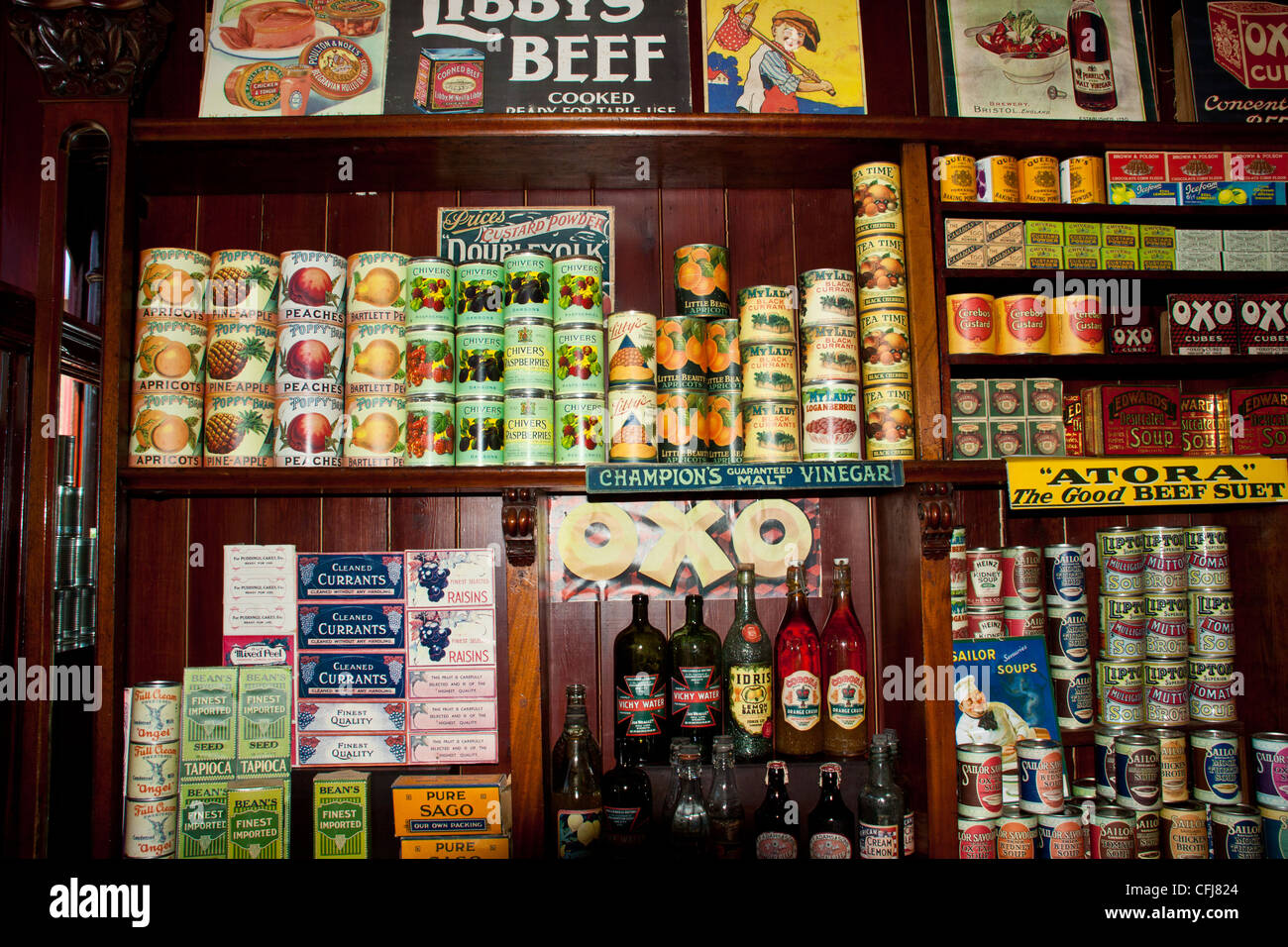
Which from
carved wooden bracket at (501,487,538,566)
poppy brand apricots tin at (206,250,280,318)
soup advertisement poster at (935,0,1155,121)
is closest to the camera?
carved wooden bracket at (501,487,538,566)

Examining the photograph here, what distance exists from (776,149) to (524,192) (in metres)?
0.67

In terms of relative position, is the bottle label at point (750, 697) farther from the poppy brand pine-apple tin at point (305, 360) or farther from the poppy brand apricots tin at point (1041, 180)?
the poppy brand apricots tin at point (1041, 180)

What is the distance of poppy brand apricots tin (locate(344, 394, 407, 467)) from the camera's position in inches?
67.4

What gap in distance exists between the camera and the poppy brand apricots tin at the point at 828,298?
1768mm

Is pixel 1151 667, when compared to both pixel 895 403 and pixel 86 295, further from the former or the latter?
pixel 86 295

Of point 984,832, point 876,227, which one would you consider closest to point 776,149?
→ point 876,227

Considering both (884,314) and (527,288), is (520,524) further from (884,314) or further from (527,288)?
(884,314)

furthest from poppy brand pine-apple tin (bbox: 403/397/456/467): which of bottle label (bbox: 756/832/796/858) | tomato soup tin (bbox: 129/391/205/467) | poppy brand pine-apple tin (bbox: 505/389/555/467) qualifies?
bottle label (bbox: 756/832/796/858)

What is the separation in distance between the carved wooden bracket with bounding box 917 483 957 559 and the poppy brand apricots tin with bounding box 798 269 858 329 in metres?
0.41

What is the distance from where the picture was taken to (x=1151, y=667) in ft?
6.04

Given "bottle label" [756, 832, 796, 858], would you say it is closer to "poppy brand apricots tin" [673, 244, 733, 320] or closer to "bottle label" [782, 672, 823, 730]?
"bottle label" [782, 672, 823, 730]

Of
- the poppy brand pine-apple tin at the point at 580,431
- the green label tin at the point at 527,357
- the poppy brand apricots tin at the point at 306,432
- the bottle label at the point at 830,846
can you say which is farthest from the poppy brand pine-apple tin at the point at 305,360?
the bottle label at the point at 830,846

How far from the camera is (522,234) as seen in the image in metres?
2.07

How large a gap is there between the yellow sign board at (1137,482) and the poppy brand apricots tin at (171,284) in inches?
71.0
